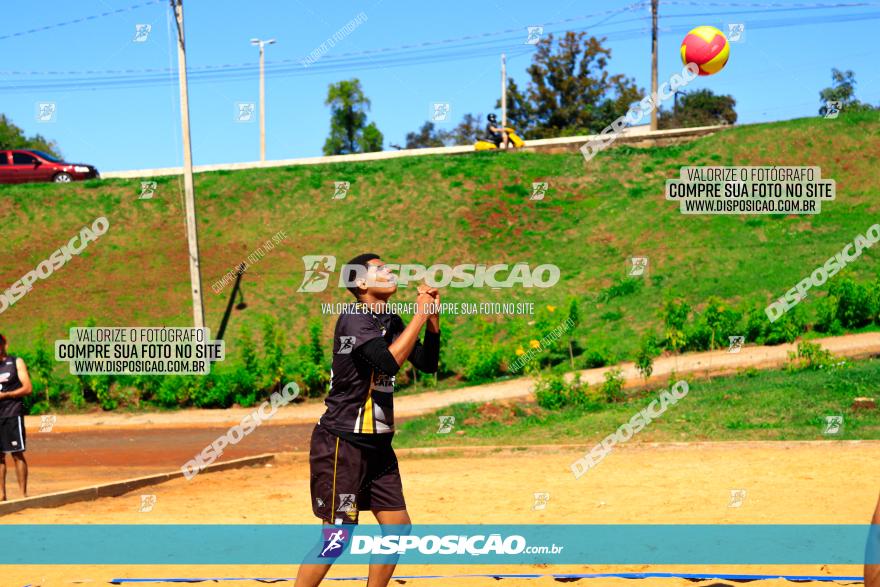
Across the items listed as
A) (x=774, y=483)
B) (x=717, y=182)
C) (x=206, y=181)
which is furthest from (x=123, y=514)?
(x=206, y=181)

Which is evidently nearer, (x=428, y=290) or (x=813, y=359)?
(x=428, y=290)

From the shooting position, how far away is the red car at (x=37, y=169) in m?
37.7

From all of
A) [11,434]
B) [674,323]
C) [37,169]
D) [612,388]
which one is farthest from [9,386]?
[37,169]

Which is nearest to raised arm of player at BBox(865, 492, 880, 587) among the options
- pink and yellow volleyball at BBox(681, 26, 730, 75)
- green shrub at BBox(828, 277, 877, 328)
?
pink and yellow volleyball at BBox(681, 26, 730, 75)

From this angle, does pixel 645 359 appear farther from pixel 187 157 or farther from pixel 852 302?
pixel 187 157

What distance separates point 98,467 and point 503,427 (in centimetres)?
706

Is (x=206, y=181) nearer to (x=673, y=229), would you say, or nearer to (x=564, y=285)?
(x=564, y=285)

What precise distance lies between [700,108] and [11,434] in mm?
68427

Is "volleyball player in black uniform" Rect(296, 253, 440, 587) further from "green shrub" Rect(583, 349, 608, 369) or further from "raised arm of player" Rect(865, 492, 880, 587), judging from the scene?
"green shrub" Rect(583, 349, 608, 369)

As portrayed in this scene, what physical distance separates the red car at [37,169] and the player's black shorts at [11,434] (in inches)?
1174

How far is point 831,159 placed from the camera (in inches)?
1241

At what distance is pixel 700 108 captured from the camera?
71125mm

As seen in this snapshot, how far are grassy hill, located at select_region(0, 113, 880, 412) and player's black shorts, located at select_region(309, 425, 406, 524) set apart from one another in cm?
1623

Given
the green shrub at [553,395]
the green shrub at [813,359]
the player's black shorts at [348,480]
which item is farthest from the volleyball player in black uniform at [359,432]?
the green shrub at [813,359]
